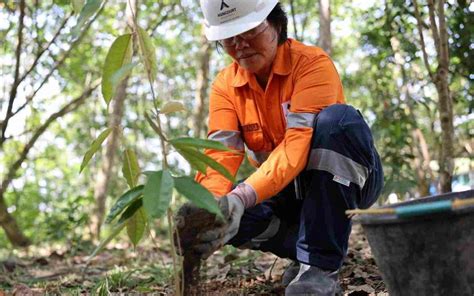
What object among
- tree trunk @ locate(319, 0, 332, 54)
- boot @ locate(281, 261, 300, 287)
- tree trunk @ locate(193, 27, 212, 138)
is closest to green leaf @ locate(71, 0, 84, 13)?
boot @ locate(281, 261, 300, 287)

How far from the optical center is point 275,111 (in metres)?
2.41

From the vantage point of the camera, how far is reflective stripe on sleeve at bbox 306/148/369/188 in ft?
6.82

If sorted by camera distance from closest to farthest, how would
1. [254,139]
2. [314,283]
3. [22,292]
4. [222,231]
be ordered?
[222,231]
[314,283]
[254,139]
[22,292]

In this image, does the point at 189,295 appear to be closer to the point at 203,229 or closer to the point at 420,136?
the point at 203,229

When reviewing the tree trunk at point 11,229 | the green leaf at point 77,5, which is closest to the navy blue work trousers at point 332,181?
the green leaf at point 77,5

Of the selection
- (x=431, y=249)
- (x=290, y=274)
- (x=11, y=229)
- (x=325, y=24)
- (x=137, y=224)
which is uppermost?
(x=325, y=24)

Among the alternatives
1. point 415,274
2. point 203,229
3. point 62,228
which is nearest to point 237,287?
point 203,229

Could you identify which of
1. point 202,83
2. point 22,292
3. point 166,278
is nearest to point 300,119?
point 166,278

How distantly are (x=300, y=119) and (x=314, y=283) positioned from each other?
562 millimetres

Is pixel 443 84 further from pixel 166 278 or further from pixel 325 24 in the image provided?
pixel 325 24

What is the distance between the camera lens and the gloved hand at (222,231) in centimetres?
180

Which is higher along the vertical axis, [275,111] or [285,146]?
[275,111]

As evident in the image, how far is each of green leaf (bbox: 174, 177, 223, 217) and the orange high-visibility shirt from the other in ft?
1.62

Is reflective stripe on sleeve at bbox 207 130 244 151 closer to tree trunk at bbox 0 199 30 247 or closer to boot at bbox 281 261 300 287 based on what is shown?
boot at bbox 281 261 300 287
